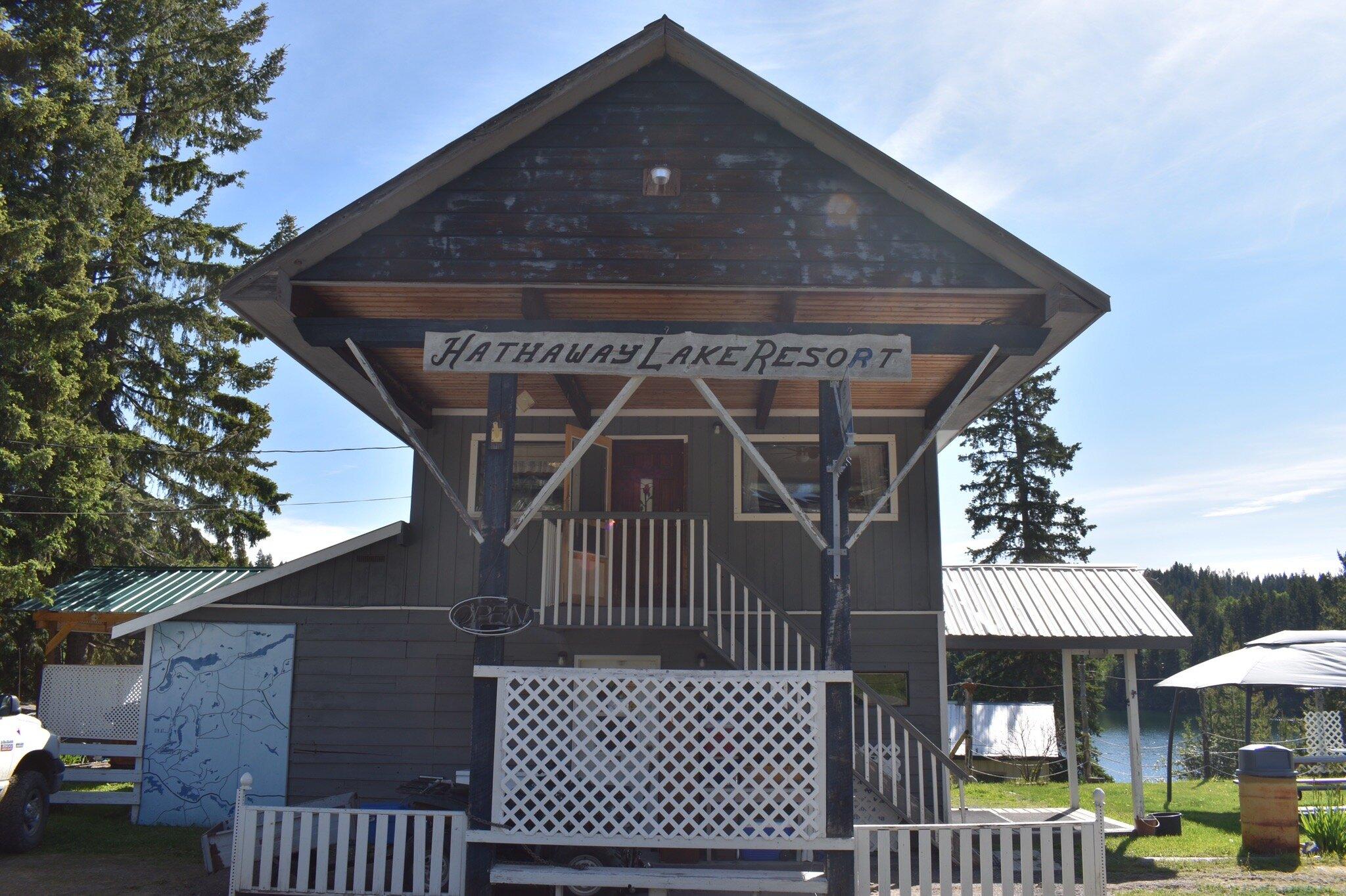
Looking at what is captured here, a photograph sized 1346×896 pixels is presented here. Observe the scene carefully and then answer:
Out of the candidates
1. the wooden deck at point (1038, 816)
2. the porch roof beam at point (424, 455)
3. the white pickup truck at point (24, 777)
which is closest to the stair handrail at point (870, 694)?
the wooden deck at point (1038, 816)

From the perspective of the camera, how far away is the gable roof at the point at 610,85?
333 inches

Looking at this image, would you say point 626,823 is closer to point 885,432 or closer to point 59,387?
point 885,432

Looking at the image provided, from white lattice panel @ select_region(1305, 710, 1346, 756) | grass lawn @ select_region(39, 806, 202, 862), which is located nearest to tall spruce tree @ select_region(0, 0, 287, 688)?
grass lawn @ select_region(39, 806, 202, 862)

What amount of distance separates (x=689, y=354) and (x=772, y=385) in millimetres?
3180

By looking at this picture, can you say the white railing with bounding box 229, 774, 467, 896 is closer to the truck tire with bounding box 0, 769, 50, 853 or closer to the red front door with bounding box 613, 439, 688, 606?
the truck tire with bounding box 0, 769, 50, 853

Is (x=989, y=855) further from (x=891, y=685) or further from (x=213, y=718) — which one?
(x=213, y=718)

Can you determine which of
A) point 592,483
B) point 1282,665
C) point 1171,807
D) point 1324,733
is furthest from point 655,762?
point 1324,733

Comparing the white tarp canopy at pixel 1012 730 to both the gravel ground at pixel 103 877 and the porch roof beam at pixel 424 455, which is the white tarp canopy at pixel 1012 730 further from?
the porch roof beam at pixel 424 455

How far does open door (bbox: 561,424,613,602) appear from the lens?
11156 millimetres

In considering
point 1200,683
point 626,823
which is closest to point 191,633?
point 626,823

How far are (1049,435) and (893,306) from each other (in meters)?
27.7

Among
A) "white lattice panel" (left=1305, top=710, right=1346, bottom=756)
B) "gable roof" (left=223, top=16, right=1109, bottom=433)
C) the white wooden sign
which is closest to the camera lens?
the white wooden sign

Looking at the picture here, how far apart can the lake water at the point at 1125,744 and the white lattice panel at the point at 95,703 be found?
14752mm

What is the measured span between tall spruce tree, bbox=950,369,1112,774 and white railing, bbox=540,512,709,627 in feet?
75.4
